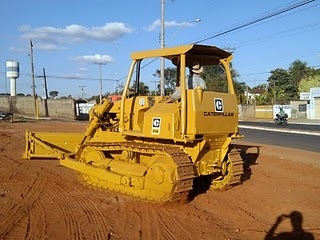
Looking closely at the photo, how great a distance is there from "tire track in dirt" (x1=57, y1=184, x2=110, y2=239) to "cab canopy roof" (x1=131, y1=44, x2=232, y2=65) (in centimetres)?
287

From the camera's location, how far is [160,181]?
23.8 ft

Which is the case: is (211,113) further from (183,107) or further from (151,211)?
(151,211)

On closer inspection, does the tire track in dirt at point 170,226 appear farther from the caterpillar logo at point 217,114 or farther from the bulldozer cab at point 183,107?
the caterpillar logo at point 217,114

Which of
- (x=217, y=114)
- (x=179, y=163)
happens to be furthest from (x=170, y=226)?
(x=217, y=114)

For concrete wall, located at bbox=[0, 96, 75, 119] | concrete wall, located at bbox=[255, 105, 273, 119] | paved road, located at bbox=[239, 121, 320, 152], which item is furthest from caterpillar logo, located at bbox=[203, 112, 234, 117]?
concrete wall, located at bbox=[255, 105, 273, 119]

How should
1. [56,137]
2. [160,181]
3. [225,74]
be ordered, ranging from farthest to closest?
[56,137]
[225,74]
[160,181]

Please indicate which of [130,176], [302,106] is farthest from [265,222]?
[302,106]

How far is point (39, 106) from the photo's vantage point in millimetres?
54969

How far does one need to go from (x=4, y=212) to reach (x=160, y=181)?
257 centimetres

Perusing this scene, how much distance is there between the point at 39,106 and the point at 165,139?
4991 centimetres

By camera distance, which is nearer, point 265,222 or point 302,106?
point 265,222

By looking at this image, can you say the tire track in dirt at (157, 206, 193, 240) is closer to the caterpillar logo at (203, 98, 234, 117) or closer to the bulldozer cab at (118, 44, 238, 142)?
the bulldozer cab at (118, 44, 238, 142)

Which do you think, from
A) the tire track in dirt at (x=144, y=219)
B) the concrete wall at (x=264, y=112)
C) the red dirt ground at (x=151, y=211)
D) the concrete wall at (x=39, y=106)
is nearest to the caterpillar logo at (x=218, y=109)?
the red dirt ground at (x=151, y=211)

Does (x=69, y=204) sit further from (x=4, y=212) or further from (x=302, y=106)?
(x=302, y=106)
